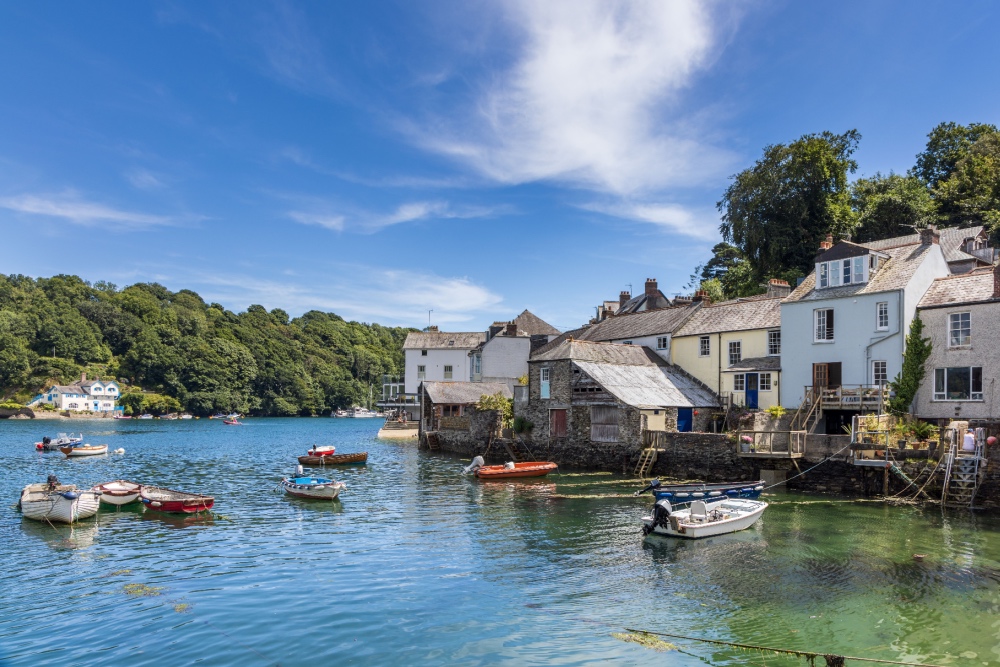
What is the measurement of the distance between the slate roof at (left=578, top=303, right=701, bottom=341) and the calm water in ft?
81.0

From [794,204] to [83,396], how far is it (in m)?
139

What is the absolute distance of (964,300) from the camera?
1499 inches

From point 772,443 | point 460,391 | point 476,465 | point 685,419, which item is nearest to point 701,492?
point 772,443

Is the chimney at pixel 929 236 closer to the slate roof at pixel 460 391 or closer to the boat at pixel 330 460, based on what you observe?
the slate roof at pixel 460 391

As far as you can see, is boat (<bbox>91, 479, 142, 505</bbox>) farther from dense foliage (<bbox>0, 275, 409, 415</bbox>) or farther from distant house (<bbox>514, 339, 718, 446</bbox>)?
dense foliage (<bbox>0, 275, 409, 415</bbox>)

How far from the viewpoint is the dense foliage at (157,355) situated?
152625 millimetres

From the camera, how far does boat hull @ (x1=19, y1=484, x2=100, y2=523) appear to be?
2821 cm

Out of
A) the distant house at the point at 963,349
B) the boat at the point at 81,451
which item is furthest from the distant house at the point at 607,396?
the boat at the point at 81,451

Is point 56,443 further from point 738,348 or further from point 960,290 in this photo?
point 960,290

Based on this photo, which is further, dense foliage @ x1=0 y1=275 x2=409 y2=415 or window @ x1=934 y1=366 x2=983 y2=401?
dense foliage @ x1=0 y1=275 x2=409 y2=415

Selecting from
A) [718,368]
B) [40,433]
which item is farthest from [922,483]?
[40,433]

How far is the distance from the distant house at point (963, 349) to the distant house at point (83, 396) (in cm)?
14969

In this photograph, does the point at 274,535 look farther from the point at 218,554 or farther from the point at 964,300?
the point at 964,300

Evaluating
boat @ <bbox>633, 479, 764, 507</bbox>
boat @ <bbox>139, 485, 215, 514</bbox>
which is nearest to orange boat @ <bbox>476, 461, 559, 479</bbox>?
boat @ <bbox>633, 479, 764, 507</bbox>
